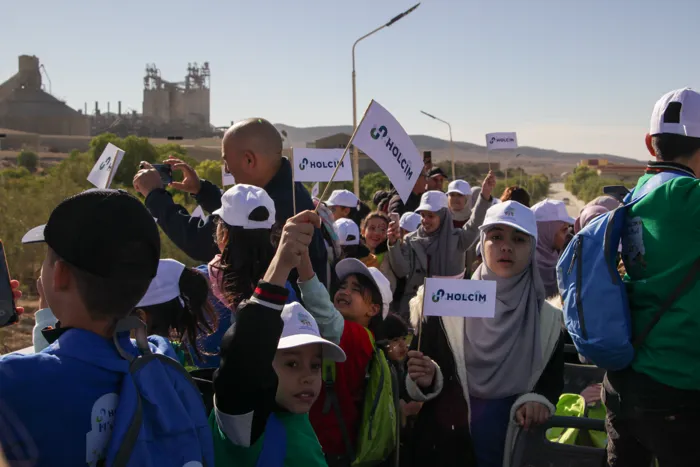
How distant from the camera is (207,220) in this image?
3.71 m

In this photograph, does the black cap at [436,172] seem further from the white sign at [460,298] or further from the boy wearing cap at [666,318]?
the boy wearing cap at [666,318]

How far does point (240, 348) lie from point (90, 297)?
0.48m

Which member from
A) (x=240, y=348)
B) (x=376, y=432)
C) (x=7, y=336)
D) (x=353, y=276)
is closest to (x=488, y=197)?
(x=353, y=276)

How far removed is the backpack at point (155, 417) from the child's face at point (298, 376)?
0.69 m

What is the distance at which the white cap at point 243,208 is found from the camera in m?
Answer: 3.10

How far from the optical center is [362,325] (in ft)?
12.9

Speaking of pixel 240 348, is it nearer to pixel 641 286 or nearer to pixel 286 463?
pixel 286 463

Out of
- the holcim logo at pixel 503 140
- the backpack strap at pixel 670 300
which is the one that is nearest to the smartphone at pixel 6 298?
the backpack strap at pixel 670 300

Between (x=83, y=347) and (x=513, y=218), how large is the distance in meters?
2.68

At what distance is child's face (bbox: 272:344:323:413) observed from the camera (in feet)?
8.60

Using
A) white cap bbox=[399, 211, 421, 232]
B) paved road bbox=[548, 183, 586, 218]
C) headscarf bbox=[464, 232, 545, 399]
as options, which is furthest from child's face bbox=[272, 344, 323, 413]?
paved road bbox=[548, 183, 586, 218]

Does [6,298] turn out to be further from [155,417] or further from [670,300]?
[670,300]

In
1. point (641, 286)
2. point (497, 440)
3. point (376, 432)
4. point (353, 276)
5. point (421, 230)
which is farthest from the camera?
point (421, 230)

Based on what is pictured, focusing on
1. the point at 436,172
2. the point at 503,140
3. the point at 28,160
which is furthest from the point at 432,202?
the point at 28,160
